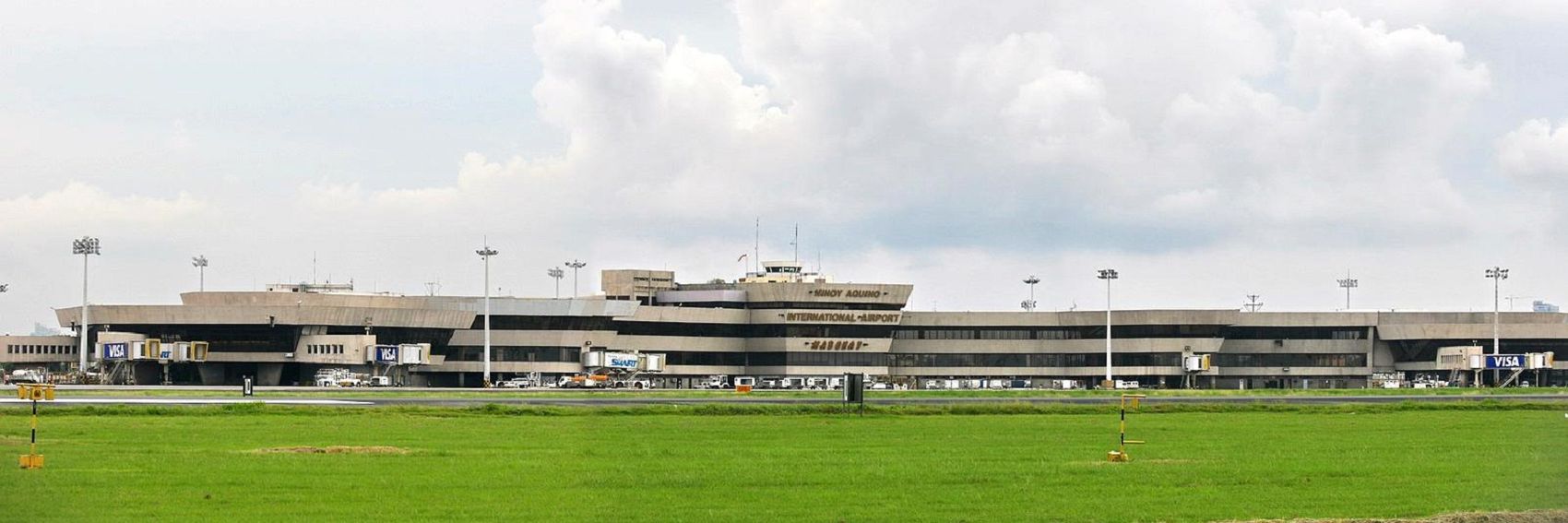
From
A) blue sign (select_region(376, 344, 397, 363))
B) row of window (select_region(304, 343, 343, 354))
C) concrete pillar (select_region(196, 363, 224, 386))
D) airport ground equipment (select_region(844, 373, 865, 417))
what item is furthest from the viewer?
concrete pillar (select_region(196, 363, 224, 386))

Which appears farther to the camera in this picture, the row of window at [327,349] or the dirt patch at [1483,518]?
the row of window at [327,349]

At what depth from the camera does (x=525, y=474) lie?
163 feet

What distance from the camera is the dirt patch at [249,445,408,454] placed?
5741cm

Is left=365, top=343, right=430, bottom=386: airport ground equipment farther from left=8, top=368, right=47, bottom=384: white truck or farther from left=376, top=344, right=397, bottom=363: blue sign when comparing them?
left=8, top=368, right=47, bottom=384: white truck

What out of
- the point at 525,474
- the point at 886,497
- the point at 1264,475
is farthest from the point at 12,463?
the point at 1264,475

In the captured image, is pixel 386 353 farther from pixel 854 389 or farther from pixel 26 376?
pixel 854 389

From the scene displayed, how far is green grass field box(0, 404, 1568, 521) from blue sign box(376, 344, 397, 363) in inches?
4346

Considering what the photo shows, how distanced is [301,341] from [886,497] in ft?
525

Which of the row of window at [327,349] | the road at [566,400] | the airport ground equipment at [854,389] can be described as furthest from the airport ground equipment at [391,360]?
the airport ground equipment at [854,389]

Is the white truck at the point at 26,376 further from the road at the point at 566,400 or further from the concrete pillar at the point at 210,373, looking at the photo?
the road at the point at 566,400

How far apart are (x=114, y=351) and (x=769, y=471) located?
152 m

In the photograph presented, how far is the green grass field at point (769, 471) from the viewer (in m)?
40.9

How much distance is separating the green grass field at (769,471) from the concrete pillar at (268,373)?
383 feet

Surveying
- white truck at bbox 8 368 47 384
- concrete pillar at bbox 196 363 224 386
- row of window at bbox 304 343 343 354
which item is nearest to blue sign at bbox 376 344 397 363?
row of window at bbox 304 343 343 354
